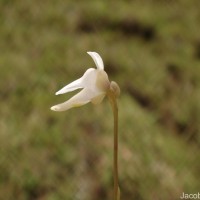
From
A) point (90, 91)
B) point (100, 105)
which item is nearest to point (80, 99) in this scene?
point (90, 91)

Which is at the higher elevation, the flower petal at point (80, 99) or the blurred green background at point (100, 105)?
the flower petal at point (80, 99)

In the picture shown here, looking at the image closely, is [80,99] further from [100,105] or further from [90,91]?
[100,105]

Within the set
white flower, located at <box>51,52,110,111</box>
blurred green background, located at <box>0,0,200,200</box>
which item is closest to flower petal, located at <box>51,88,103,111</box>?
white flower, located at <box>51,52,110,111</box>

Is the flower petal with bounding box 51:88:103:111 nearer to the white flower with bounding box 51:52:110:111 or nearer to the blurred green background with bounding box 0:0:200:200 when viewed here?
the white flower with bounding box 51:52:110:111

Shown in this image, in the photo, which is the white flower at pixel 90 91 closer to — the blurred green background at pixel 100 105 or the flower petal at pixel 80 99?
the flower petal at pixel 80 99

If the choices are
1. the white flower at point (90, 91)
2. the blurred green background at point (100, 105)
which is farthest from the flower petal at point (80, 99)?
the blurred green background at point (100, 105)

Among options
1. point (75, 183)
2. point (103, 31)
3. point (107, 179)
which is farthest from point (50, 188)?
point (103, 31)
